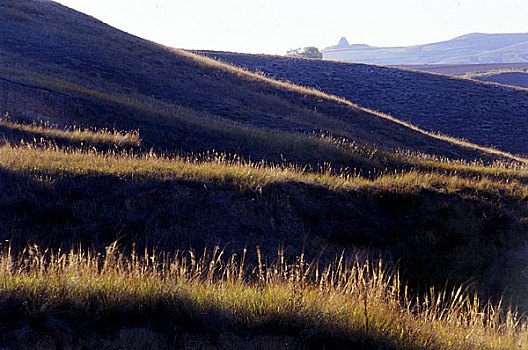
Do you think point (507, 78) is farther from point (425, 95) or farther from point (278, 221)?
point (278, 221)

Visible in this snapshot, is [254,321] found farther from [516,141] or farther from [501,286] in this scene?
[516,141]

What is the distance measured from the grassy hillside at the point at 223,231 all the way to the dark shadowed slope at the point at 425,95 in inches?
475

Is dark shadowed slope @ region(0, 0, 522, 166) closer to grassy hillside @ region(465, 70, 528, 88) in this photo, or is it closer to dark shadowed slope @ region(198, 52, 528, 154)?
dark shadowed slope @ region(198, 52, 528, 154)

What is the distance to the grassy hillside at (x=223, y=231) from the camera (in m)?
4.04

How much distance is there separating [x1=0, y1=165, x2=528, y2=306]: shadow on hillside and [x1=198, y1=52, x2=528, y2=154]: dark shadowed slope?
25.2 m

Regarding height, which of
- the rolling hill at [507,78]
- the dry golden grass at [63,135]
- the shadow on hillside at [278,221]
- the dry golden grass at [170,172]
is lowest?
the shadow on hillside at [278,221]

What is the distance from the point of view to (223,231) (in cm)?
799

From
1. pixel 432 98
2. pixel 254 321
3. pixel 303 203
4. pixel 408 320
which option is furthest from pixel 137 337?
pixel 432 98

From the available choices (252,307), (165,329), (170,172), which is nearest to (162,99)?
(170,172)

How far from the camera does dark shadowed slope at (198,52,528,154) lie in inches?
1328

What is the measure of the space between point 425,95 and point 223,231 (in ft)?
124

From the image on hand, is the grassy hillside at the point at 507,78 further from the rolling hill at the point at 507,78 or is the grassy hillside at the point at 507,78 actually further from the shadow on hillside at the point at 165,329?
the shadow on hillside at the point at 165,329

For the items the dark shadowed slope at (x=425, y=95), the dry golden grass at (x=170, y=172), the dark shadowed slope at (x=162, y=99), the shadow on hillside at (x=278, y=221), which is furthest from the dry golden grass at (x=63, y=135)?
the dark shadowed slope at (x=425, y=95)

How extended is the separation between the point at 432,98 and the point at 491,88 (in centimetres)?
731
